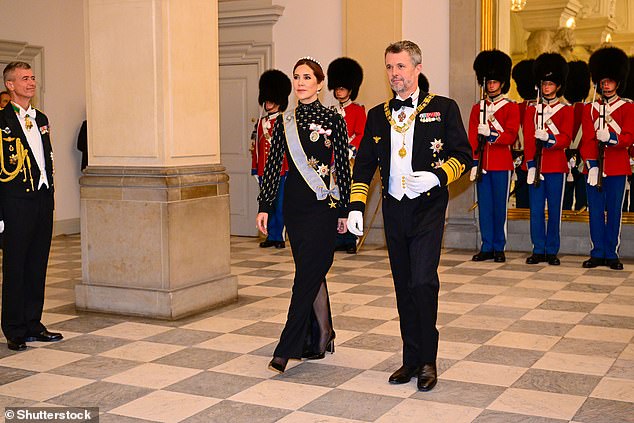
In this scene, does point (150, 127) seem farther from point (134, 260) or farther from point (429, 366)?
point (429, 366)

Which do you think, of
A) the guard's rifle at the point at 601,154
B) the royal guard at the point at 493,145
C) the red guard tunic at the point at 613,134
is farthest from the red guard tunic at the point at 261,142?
the guard's rifle at the point at 601,154

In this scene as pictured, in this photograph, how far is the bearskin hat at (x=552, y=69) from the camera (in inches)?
345

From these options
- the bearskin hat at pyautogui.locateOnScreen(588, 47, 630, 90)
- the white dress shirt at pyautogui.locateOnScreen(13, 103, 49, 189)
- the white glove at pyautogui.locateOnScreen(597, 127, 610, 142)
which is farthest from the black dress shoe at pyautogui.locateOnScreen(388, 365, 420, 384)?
the bearskin hat at pyautogui.locateOnScreen(588, 47, 630, 90)

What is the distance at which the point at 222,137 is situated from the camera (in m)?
11.2

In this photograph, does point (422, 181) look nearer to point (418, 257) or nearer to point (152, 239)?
point (418, 257)

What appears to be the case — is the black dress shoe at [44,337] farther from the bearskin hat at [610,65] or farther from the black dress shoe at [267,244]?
the bearskin hat at [610,65]

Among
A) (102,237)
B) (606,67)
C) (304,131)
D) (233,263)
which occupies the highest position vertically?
(606,67)

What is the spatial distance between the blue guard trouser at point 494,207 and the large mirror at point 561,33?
2.15 feet

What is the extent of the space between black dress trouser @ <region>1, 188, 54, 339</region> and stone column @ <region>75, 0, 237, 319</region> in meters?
0.78

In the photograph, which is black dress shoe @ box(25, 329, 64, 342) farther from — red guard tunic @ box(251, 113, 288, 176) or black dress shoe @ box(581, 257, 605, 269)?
black dress shoe @ box(581, 257, 605, 269)

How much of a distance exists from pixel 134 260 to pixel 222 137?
5181mm

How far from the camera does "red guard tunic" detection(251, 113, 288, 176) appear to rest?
9883 mm

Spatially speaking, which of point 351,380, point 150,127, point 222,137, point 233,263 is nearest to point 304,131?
point 351,380

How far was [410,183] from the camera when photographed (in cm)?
427
